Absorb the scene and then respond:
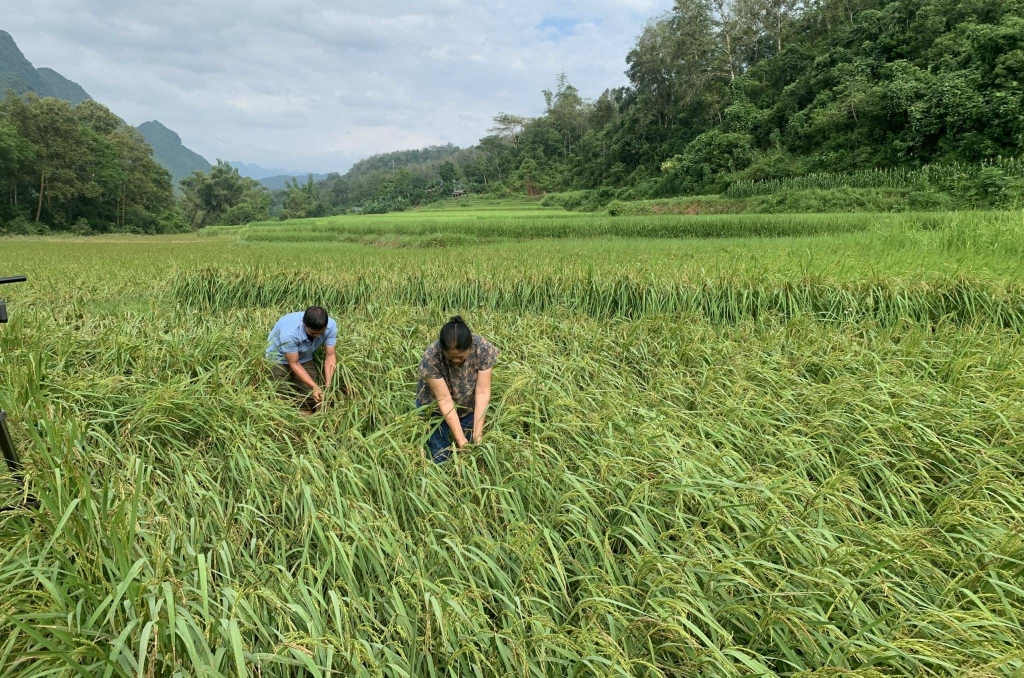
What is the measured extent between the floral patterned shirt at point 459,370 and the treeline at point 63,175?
49.1m

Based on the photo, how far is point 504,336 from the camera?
5441 mm

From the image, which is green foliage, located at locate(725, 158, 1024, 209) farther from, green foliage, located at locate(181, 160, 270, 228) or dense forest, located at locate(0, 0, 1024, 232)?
green foliage, located at locate(181, 160, 270, 228)

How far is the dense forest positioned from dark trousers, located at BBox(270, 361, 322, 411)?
68.3 ft

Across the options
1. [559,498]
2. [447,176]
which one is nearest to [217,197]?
[447,176]

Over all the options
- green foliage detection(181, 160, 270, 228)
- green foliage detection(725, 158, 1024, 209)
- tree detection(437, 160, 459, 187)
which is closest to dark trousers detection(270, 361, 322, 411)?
green foliage detection(725, 158, 1024, 209)

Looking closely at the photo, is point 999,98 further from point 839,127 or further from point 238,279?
point 238,279

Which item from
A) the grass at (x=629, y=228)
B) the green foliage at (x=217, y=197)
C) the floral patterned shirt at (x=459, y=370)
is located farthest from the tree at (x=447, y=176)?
the floral patterned shirt at (x=459, y=370)

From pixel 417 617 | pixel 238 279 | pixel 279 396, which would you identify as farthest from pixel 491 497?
pixel 238 279

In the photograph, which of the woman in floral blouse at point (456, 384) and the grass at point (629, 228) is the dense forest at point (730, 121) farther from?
the woman in floral blouse at point (456, 384)

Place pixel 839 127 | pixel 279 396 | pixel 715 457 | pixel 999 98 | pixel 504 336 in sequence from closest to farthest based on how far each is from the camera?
pixel 715 457
pixel 279 396
pixel 504 336
pixel 999 98
pixel 839 127

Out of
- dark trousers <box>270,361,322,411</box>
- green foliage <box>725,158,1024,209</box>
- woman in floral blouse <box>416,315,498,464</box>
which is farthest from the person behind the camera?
green foliage <box>725,158,1024,209</box>

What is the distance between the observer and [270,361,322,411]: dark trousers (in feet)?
14.0

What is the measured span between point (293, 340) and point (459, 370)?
177cm

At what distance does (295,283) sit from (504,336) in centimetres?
452
